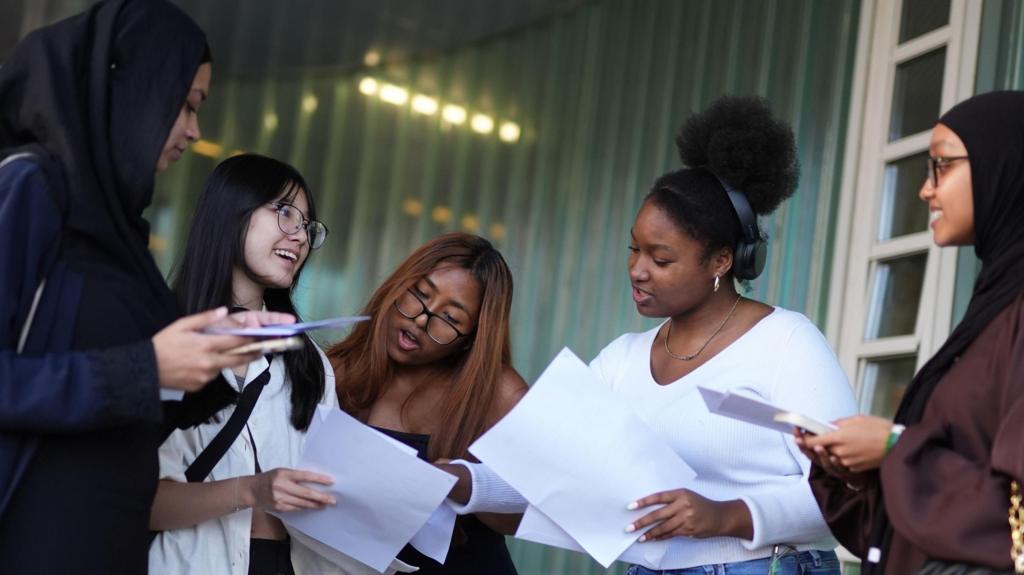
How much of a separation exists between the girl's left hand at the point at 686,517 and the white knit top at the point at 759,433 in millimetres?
68

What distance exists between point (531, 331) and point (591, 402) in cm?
386

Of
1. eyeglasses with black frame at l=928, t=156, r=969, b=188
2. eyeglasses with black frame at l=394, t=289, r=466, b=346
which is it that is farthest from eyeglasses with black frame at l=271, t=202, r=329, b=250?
eyeglasses with black frame at l=928, t=156, r=969, b=188

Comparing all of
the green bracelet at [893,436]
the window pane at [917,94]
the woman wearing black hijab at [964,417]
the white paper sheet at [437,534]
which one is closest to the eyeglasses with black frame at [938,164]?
the woman wearing black hijab at [964,417]

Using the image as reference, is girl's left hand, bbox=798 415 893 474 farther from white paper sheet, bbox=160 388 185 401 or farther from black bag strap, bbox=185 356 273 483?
black bag strap, bbox=185 356 273 483

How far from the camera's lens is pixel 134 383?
172 centimetres

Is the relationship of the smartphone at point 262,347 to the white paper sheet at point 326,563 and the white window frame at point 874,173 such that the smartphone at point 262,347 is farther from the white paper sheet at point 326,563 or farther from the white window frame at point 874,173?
the white window frame at point 874,173

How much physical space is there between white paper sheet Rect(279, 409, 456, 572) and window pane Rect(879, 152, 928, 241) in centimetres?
216

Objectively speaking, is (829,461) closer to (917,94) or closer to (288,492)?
(288,492)

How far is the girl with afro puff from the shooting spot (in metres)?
2.47

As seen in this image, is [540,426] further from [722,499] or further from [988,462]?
[988,462]

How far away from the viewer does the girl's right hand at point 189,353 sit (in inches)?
68.1

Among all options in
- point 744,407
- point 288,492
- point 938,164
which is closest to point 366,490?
point 288,492

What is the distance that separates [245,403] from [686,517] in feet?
2.98

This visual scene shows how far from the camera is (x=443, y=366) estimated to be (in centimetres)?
315
